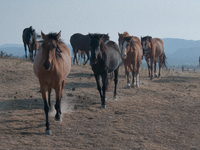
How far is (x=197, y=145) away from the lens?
499 cm

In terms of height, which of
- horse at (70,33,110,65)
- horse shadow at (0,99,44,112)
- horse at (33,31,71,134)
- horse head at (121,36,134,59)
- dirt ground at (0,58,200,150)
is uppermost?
horse at (70,33,110,65)

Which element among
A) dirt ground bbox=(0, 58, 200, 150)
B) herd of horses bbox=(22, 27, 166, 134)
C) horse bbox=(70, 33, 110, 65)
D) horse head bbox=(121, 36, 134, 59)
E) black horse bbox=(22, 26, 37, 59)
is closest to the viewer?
dirt ground bbox=(0, 58, 200, 150)

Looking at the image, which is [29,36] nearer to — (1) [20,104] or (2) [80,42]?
(2) [80,42]

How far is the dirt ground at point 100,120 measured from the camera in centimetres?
491

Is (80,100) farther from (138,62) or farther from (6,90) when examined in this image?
(138,62)

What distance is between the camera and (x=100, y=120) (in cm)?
657

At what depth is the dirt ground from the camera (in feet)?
16.1

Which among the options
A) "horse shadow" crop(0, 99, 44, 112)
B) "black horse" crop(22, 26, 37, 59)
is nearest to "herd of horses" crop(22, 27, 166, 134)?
"horse shadow" crop(0, 99, 44, 112)

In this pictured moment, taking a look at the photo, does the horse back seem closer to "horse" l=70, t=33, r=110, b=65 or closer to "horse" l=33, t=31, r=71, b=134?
"horse" l=70, t=33, r=110, b=65

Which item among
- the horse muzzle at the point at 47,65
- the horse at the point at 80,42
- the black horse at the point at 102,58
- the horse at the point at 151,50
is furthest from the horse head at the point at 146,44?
the horse muzzle at the point at 47,65

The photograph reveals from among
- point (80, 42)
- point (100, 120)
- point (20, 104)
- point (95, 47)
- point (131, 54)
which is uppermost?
point (80, 42)

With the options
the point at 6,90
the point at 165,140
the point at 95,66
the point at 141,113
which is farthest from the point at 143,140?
the point at 6,90

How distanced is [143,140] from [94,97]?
14.5 feet

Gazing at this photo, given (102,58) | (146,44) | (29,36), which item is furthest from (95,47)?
(29,36)
